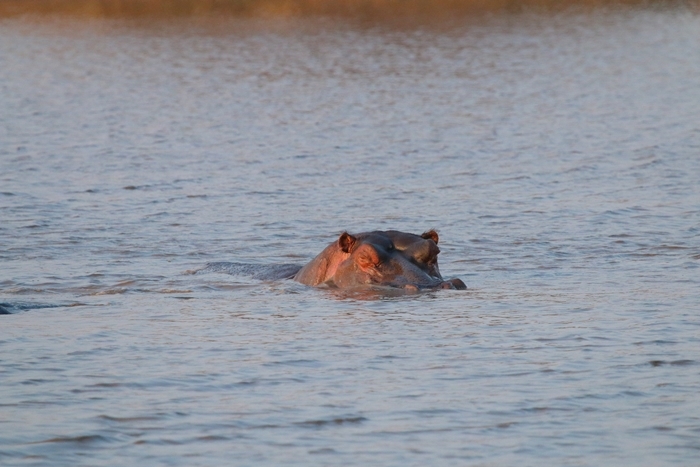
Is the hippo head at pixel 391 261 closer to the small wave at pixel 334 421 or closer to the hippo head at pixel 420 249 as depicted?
the hippo head at pixel 420 249

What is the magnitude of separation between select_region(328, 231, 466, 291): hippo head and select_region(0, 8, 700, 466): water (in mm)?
204

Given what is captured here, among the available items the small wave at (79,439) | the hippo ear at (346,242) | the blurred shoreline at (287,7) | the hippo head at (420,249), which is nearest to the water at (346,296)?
the small wave at (79,439)

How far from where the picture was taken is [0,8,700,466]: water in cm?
607

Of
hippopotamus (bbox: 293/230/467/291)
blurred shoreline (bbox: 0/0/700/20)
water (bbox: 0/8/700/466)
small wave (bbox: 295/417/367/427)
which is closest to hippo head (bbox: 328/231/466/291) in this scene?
hippopotamus (bbox: 293/230/467/291)

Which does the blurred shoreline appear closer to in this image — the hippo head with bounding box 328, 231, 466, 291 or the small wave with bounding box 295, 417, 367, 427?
the hippo head with bounding box 328, 231, 466, 291

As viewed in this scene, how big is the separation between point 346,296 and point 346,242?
44cm

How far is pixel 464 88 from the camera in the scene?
92.7 feet

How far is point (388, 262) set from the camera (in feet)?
30.9

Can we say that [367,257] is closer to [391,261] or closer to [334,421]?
[391,261]

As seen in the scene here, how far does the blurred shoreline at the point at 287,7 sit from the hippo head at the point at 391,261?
38.9 m

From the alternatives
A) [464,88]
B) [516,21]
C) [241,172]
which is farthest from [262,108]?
[516,21]

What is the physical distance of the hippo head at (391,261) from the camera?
930 centimetres

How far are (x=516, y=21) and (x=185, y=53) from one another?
46.1ft

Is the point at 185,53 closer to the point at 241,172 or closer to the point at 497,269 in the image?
the point at 241,172
